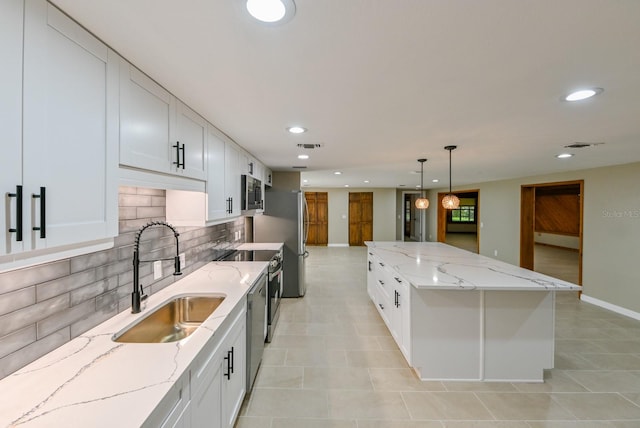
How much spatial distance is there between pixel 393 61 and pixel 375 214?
29.4 feet

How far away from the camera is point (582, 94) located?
1.69 m

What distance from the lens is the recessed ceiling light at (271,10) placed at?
95cm

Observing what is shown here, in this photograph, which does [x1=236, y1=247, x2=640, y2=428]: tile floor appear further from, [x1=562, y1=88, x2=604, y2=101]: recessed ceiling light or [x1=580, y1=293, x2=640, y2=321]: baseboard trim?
[x1=562, y1=88, x2=604, y2=101]: recessed ceiling light

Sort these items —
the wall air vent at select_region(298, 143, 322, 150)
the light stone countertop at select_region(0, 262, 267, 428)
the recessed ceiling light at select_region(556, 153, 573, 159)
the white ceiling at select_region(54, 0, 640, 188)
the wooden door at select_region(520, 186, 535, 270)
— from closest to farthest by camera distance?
the light stone countertop at select_region(0, 262, 267, 428) → the white ceiling at select_region(54, 0, 640, 188) → the wall air vent at select_region(298, 143, 322, 150) → the recessed ceiling light at select_region(556, 153, 573, 159) → the wooden door at select_region(520, 186, 535, 270)

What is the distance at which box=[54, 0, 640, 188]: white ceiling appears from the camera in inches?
39.3

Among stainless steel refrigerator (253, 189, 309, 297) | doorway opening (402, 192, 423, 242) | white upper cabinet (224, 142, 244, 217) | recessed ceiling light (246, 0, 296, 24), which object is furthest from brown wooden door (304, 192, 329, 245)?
recessed ceiling light (246, 0, 296, 24)

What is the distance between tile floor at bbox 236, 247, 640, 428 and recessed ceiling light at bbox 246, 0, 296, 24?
236 cm

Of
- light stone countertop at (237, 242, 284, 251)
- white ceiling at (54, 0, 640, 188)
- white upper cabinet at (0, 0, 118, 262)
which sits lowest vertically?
light stone countertop at (237, 242, 284, 251)

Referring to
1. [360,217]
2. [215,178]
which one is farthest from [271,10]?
[360,217]

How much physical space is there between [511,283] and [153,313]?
2.61 meters

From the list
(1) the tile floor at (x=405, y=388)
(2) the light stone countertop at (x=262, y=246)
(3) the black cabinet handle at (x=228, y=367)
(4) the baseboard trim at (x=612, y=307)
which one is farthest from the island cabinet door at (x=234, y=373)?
(4) the baseboard trim at (x=612, y=307)

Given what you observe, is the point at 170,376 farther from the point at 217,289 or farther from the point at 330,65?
the point at 330,65

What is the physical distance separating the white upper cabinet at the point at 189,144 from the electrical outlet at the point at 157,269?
0.68 metres

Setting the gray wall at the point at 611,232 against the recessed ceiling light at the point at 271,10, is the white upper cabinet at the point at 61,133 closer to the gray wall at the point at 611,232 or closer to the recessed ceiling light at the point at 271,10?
the recessed ceiling light at the point at 271,10
